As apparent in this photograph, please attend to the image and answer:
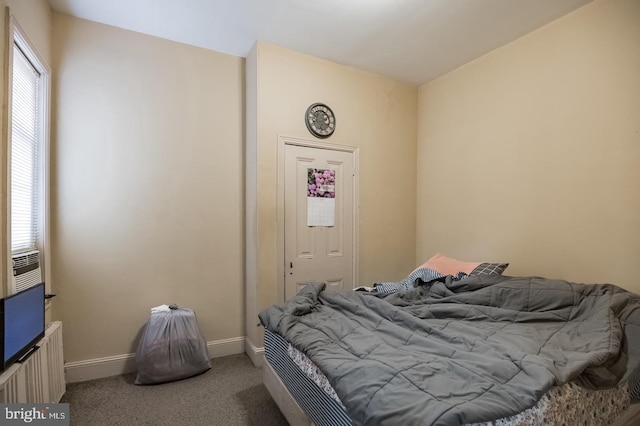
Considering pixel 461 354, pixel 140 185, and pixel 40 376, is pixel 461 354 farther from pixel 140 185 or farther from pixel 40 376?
pixel 140 185

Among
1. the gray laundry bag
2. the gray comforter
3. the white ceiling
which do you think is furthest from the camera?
the gray laundry bag

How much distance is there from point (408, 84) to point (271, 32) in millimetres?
1740

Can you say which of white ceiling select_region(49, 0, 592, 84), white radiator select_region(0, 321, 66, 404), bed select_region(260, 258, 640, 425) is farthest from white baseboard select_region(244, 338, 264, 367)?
white ceiling select_region(49, 0, 592, 84)

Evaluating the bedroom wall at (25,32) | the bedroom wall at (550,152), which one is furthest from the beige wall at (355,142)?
the bedroom wall at (25,32)

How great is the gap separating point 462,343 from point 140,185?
265cm

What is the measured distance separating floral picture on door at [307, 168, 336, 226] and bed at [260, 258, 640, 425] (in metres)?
1.02

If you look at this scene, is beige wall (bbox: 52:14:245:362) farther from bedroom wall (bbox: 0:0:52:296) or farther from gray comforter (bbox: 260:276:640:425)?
gray comforter (bbox: 260:276:640:425)

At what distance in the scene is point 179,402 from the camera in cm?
224

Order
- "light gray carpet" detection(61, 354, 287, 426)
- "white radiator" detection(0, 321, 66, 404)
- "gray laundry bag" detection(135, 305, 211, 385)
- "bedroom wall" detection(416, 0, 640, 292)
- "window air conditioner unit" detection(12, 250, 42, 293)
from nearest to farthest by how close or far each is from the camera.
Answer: "white radiator" detection(0, 321, 66, 404), "window air conditioner unit" detection(12, 250, 42, 293), "light gray carpet" detection(61, 354, 287, 426), "bedroom wall" detection(416, 0, 640, 292), "gray laundry bag" detection(135, 305, 211, 385)

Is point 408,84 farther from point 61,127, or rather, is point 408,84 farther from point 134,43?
point 61,127

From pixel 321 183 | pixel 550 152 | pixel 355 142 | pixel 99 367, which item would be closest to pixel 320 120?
pixel 355 142

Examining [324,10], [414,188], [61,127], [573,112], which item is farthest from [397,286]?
[61,127]

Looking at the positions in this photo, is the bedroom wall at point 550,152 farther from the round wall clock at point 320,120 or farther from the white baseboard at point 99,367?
the white baseboard at point 99,367

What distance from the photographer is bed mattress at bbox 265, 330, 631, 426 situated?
1.14 meters
